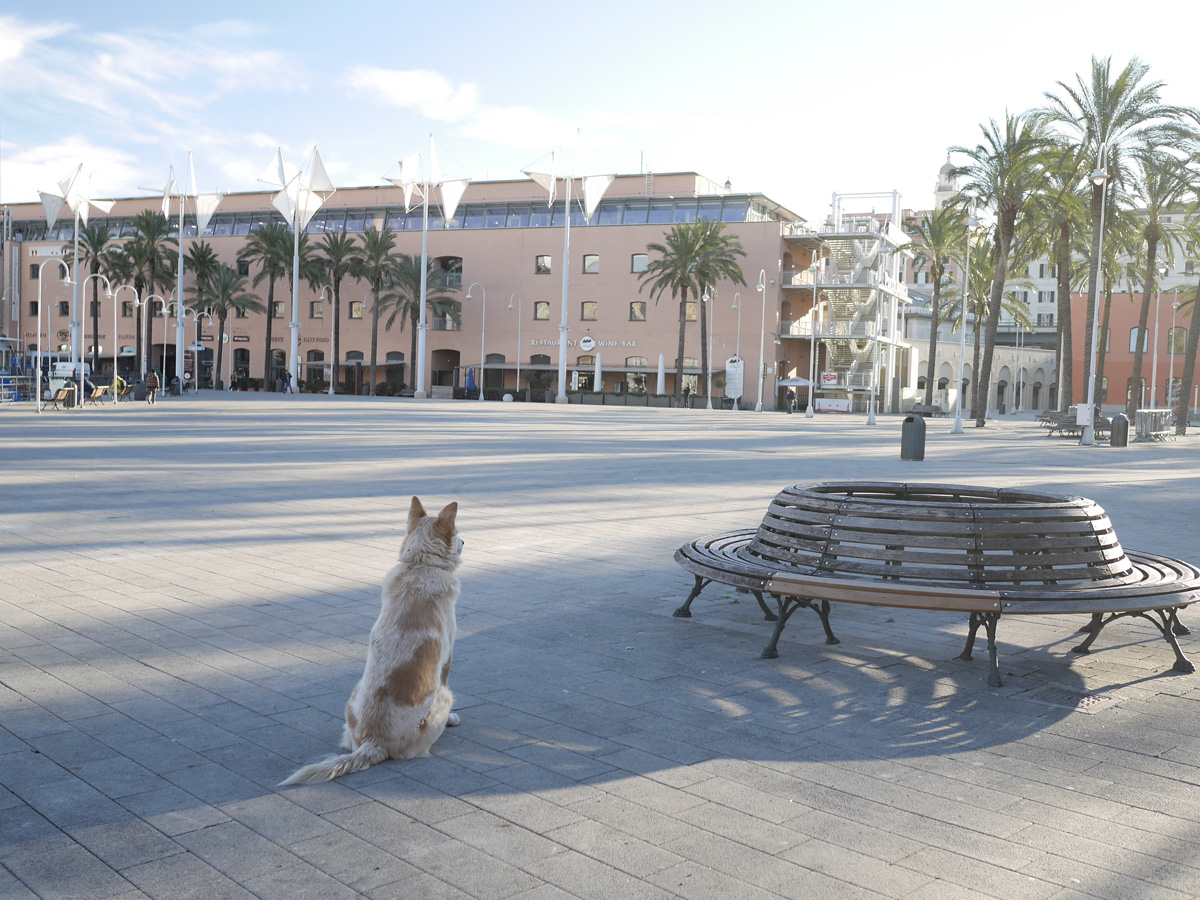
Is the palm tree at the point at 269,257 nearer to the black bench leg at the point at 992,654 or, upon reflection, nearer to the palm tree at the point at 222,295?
the palm tree at the point at 222,295

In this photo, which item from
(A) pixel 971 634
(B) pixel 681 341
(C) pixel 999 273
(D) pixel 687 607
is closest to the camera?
(A) pixel 971 634

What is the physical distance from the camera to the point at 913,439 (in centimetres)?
2220

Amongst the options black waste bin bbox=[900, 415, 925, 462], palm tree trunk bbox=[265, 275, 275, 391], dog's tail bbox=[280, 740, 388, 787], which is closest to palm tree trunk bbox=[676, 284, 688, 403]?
palm tree trunk bbox=[265, 275, 275, 391]

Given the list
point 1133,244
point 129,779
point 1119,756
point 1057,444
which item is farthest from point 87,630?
point 1133,244

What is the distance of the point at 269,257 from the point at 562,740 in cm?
7936

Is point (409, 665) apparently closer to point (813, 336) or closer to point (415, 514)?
point (415, 514)

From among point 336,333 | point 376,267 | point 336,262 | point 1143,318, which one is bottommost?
point 336,333

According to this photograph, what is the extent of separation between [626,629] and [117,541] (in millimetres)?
5403

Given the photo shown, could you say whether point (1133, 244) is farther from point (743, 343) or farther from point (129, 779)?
point (129, 779)

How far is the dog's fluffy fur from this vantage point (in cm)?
426

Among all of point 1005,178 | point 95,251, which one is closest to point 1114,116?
point 1005,178

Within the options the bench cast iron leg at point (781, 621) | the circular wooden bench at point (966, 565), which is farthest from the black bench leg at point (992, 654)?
the bench cast iron leg at point (781, 621)

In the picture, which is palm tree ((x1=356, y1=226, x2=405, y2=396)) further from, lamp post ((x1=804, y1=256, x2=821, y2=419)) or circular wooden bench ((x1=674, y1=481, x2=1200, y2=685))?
circular wooden bench ((x1=674, y1=481, x2=1200, y2=685))

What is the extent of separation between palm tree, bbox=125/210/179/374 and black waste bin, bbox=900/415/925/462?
220 ft
